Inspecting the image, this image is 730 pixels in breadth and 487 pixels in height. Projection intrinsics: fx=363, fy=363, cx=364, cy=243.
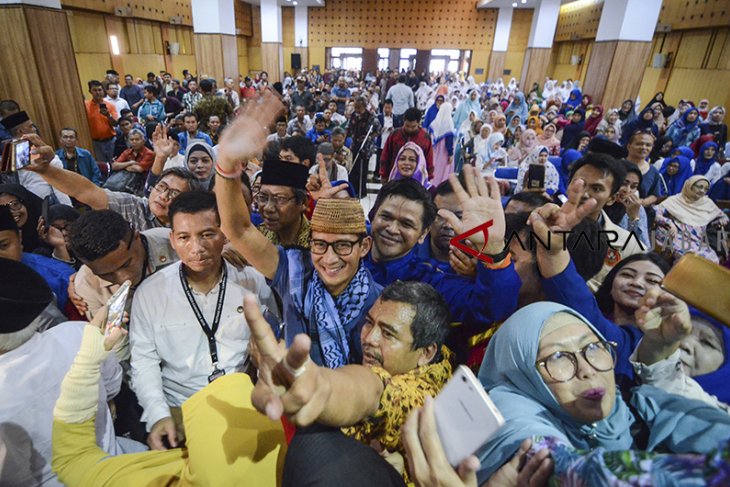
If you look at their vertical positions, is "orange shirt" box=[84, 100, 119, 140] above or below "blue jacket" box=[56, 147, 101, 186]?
above

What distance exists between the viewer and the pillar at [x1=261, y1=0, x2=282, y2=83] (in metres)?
16.2

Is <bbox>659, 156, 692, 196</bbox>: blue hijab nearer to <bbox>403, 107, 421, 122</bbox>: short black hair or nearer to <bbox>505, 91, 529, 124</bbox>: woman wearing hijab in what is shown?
<bbox>403, 107, 421, 122</bbox>: short black hair

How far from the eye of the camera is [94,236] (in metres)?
1.66

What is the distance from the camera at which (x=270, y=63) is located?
17438mm

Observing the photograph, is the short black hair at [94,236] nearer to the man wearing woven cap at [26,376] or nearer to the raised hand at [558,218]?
the man wearing woven cap at [26,376]

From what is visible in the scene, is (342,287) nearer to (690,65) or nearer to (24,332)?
(24,332)

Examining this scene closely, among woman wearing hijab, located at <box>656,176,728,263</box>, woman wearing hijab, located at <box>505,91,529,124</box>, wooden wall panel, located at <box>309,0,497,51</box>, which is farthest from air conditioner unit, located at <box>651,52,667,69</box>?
woman wearing hijab, located at <box>656,176,728,263</box>

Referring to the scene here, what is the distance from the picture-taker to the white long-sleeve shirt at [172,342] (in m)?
1.63

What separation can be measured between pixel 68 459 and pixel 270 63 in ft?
62.7

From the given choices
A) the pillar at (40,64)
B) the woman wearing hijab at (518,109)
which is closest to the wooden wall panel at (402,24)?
the woman wearing hijab at (518,109)

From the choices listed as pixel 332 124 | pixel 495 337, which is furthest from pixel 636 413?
pixel 332 124

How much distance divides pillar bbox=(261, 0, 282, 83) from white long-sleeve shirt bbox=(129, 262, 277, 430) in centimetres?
1797

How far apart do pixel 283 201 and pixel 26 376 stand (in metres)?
1.43

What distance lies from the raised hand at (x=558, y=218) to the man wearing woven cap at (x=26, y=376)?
187 centimetres
